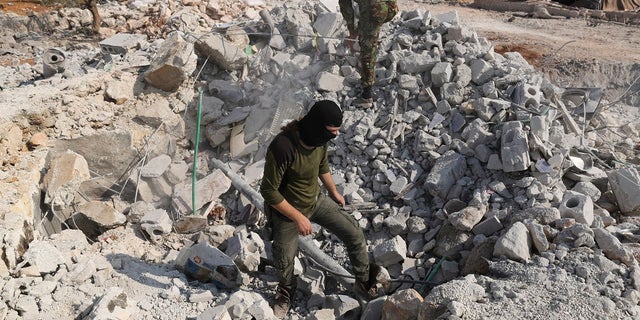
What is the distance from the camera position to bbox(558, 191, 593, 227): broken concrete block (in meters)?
4.23

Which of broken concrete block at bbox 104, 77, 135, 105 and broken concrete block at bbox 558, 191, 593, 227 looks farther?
broken concrete block at bbox 104, 77, 135, 105

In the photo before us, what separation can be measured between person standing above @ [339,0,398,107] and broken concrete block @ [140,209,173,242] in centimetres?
251

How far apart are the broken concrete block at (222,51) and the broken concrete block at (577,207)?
4.36 meters

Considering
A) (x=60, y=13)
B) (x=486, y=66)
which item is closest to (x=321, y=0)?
(x=486, y=66)

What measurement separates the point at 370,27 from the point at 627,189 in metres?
2.95

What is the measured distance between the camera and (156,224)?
17.0 feet

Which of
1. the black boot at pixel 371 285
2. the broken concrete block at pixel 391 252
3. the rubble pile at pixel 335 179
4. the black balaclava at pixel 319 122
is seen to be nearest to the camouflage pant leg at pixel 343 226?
the black boot at pixel 371 285

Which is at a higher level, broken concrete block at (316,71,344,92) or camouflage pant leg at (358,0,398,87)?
camouflage pant leg at (358,0,398,87)

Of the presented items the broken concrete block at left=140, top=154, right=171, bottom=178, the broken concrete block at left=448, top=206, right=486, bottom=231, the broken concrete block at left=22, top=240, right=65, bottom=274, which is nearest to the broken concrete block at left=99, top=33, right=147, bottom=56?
the broken concrete block at left=140, top=154, right=171, bottom=178

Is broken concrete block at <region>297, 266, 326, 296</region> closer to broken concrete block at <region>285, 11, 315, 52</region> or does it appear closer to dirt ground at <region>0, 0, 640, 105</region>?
broken concrete block at <region>285, 11, 315, 52</region>

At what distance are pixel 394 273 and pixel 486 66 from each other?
2570mm

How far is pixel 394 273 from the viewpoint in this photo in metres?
4.88

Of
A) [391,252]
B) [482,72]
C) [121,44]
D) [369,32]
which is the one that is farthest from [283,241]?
[121,44]

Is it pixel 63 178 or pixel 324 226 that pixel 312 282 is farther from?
pixel 63 178
